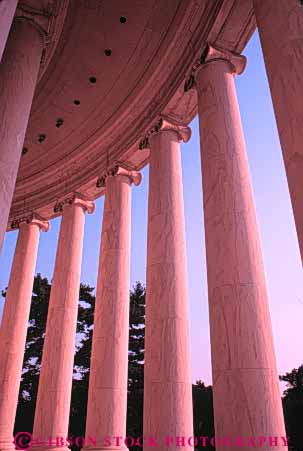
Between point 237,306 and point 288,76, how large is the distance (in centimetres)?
9315

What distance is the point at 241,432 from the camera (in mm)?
138875

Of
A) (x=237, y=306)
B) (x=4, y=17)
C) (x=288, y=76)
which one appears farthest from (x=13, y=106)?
(x=237, y=306)

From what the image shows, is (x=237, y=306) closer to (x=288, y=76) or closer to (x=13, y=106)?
(x=288, y=76)

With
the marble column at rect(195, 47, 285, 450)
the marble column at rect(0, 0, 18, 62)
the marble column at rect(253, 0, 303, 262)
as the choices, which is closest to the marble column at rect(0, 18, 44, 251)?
the marble column at rect(0, 0, 18, 62)

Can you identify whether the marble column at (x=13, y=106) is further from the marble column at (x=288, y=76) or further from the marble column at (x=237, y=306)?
the marble column at (x=288, y=76)

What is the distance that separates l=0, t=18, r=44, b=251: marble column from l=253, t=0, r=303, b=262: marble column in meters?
113

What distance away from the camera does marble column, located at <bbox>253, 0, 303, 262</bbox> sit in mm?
127562

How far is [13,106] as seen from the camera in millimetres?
176500

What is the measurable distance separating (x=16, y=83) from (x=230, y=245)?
129m

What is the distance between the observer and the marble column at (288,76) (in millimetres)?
127562

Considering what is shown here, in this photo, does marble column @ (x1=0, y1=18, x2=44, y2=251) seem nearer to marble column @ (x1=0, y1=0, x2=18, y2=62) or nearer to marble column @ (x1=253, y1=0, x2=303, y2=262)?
marble column @ (x1=0, y1=0, x2=18, y2=62)

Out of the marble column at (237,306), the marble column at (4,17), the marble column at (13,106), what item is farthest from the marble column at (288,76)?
the marble column at (13,106)

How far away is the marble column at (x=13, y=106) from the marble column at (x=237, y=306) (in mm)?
95323

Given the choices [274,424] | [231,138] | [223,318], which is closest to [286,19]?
[231,138]
